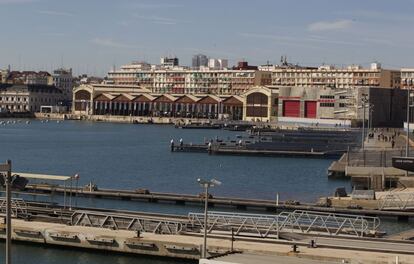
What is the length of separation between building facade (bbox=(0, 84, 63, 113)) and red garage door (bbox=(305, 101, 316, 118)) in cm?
5418

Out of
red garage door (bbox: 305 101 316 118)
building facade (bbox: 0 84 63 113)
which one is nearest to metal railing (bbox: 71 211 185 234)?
red garage door (bbox: 305 101 316 118)

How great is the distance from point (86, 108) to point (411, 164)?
109m

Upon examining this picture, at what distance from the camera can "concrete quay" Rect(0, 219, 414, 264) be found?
55.1ft

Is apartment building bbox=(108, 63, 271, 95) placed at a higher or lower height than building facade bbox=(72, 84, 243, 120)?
higher

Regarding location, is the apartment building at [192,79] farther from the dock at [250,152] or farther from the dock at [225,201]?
the dock at [225,201]

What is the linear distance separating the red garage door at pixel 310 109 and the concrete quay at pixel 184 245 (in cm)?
8624

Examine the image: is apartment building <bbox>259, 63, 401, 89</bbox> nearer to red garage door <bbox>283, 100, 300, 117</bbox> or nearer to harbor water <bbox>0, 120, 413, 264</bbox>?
red garage door <bbox>283, 100, 300, 117</bbox>

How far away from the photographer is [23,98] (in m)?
141

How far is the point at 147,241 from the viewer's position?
19.1 metres

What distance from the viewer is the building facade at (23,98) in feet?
463

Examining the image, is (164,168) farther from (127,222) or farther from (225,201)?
(127,222)

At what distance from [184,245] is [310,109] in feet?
293

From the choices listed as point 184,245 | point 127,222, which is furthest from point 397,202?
point 184,245

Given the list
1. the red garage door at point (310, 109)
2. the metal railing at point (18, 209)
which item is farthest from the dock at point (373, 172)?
the red garage door at point (310, 109)
